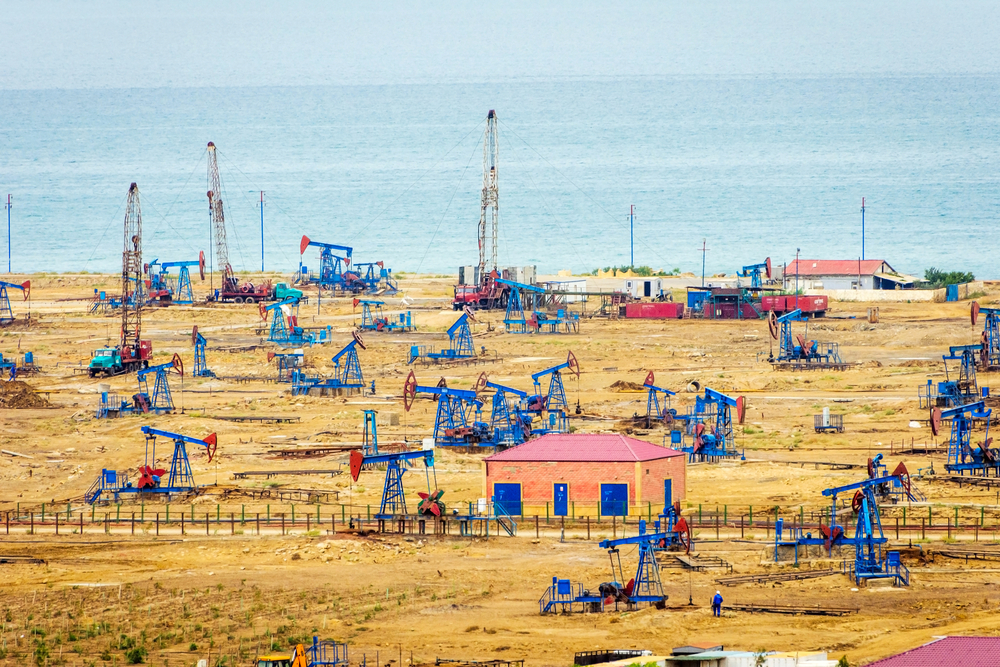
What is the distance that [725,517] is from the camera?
51000 millimetres

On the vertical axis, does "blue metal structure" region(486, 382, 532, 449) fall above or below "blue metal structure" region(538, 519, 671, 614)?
above

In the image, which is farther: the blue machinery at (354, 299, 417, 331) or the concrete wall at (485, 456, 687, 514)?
the blue machinery at (354, 299, 417, 331)

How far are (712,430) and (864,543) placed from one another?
21178 mm

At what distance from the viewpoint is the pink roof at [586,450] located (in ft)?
176

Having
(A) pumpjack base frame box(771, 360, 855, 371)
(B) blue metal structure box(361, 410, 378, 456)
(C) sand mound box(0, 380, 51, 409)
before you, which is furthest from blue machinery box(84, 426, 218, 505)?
(A) pumpjack base frame box(771, 360, 855, 371)

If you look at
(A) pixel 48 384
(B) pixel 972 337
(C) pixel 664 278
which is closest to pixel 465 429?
(A) pixel 48 384

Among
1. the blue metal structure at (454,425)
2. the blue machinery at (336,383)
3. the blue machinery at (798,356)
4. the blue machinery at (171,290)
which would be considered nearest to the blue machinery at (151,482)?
the blue metal structure at (454,425)

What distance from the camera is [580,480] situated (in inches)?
2099

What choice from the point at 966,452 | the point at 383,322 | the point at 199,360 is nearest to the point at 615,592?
the point at 966,452

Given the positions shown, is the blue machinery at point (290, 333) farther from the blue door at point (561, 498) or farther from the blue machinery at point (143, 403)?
the blue door at point (561, 498)

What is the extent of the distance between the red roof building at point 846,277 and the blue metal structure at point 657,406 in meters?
49.1

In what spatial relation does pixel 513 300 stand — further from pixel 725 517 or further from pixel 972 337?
pixel 725 517

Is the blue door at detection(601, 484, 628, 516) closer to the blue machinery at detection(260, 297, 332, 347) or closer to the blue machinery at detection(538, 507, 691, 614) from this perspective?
the blue machinery at detection(538, 507, 691, 614)

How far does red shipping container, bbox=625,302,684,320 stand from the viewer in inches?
4387
